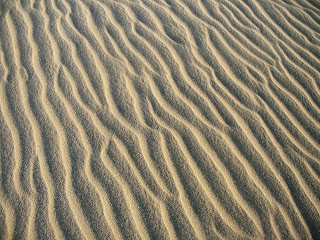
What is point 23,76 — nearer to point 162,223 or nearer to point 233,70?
point 162,223

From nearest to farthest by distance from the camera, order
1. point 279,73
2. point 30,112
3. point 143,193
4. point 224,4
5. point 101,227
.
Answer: point 101,227 < point 143,193 < point 30,112 < point 279,73 < point 224,4

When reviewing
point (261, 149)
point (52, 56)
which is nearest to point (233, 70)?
point (261, 149)

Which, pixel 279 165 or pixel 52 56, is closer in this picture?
pixel 279 165

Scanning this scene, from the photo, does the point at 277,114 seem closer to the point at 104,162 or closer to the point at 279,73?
the point at 279,73

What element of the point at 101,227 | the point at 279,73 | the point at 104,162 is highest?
the point at 279,73

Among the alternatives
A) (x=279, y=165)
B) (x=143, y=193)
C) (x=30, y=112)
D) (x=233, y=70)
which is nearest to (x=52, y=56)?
(x=30, y=112)

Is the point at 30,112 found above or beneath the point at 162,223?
above

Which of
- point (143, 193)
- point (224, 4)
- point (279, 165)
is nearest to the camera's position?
point (143, 193)
